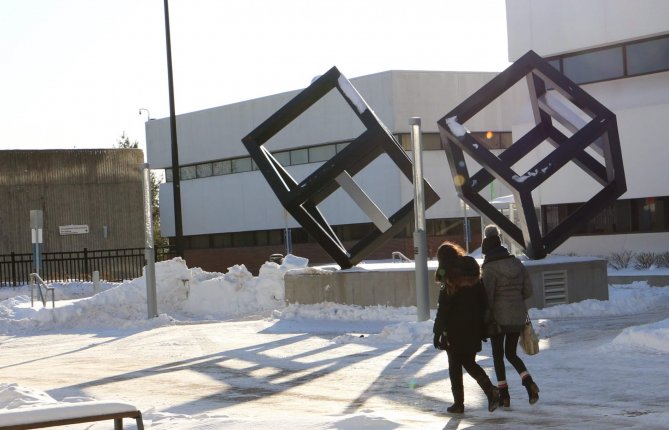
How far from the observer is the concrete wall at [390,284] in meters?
21.3

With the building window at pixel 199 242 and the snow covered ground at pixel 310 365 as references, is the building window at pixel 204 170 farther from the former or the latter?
the snow covered ground at pixel 310 365

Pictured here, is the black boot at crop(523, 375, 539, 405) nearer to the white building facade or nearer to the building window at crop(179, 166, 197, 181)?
the white building facade

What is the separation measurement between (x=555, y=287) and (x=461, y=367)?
11409 millimetres

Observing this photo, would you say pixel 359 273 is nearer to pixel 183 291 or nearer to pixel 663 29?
pixel 183 291

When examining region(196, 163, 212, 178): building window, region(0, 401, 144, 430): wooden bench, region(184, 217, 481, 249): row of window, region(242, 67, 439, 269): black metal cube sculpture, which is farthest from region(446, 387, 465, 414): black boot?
region(196, 163, 212, 178): building window

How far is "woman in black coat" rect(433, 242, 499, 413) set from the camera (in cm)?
1009

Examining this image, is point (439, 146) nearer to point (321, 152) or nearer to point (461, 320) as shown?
point (321, 152)

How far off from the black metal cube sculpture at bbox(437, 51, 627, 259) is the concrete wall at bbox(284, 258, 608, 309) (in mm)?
833

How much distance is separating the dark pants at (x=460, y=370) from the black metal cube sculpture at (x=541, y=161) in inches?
469

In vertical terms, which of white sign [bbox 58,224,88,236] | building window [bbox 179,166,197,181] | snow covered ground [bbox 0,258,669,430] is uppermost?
building window [bbox 179,166,197,181]

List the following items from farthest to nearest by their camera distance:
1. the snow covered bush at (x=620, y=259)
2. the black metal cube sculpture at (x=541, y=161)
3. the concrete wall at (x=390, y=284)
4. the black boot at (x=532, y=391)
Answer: the snow covered bush at (x=620, y=259) → the black metal cube sculpture at (x=541, y=161) → the concrete wall at (x=390, y=284) → the black boot at (x=532, y=391)

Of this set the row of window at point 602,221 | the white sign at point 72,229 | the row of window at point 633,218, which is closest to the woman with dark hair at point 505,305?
the row of window at point 602,221

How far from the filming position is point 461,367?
10.1 metres

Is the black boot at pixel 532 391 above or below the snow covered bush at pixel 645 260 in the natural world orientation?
below
